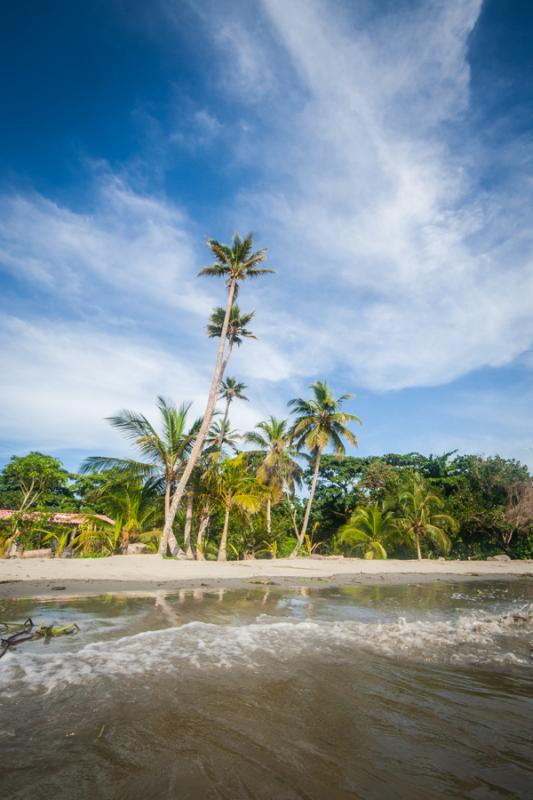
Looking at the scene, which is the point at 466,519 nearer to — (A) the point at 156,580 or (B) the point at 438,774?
(A) the point at 156,580

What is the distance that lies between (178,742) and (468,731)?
1.77 meters

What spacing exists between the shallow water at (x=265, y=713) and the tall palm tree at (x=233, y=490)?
39.0ft

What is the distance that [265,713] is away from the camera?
248 cm

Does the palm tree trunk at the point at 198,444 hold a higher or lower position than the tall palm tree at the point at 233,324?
lower

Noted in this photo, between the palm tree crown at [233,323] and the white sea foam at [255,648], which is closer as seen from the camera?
the white sea foam at [255,648]

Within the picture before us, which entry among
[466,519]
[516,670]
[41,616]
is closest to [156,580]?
[41,616]

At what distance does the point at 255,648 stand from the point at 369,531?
73.5 feet

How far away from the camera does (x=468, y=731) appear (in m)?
2.32

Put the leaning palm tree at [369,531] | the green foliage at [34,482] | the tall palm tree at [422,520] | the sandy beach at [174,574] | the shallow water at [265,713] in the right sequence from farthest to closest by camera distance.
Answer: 1. the green foliage at [34,482]
2. the leaning palm tree at [369,531]
3. the tall palm tree at [422,520]
4. the sandy beach at [174,574]
5. the shallow water at [265,713]

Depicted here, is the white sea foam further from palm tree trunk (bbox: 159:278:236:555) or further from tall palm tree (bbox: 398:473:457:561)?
tall palm tree (bbox: 398:473:457:561)

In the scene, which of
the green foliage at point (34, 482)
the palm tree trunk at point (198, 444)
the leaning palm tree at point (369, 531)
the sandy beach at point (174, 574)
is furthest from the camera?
the green foliage at point (34, 482)

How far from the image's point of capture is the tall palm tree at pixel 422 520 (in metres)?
23.4

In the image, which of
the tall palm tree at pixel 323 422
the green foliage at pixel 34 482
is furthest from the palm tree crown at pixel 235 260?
the green foliage at pixel 34 482

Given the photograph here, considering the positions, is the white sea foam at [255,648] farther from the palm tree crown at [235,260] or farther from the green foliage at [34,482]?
the green foliage at [34,482]
